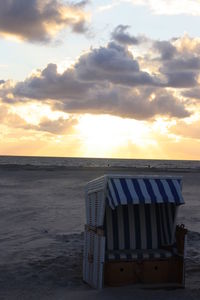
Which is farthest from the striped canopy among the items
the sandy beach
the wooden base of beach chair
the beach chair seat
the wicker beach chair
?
the sandy beach

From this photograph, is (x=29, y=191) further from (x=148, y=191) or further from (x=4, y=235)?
(x=148, y=191)

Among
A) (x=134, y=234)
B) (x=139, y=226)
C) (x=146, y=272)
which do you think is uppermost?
(x=139, y=226)

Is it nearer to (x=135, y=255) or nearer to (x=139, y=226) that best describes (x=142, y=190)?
(x=135, y=255)

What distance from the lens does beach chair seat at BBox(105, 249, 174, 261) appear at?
35.8 ft

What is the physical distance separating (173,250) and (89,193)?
243 cm

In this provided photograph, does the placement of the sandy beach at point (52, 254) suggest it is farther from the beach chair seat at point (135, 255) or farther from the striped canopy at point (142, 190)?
the striped canopy at point (142, 190)

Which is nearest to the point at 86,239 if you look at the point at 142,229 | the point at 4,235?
the point at 142,229

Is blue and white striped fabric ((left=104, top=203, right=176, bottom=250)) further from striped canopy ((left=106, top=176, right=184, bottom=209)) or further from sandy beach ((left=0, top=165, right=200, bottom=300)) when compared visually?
striped canopy ((left=106, top=176, right=184, bottom=209))

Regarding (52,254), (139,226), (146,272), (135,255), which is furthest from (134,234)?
(52,254)

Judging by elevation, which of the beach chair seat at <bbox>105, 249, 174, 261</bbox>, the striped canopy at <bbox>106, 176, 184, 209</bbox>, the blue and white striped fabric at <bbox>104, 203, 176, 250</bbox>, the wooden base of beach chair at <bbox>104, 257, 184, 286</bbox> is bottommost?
the wooden base of beach chair at <bbox>104, 257, 184, 286</bbox>

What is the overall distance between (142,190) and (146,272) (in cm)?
197

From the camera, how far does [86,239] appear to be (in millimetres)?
11719

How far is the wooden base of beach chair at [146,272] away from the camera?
10844 millimetres

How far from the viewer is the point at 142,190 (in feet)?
34.9
